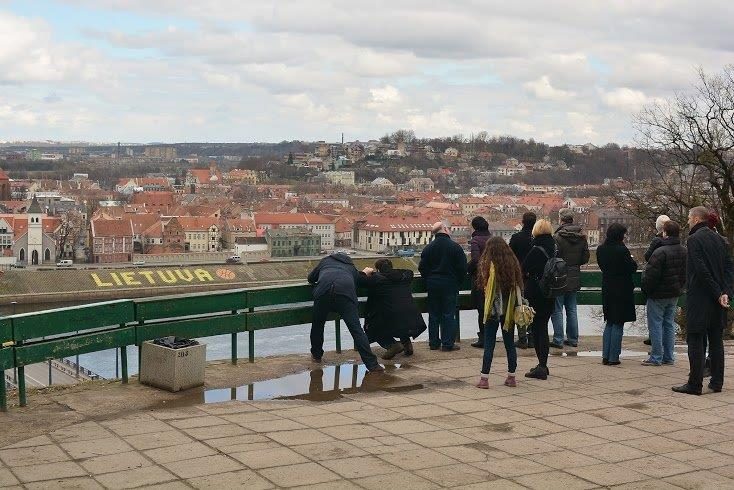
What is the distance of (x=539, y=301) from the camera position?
799 cm

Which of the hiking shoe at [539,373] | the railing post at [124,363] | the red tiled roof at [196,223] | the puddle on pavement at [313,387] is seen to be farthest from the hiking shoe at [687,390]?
the red tiled roof at [196,223]

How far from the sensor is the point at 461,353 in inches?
361

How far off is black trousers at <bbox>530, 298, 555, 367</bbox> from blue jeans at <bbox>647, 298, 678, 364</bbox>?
3.71 feet

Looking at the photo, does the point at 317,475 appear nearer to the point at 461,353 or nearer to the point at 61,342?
the point at 61,342

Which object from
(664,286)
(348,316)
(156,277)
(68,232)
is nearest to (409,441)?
(348,316)

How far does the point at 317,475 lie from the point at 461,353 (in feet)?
13.8

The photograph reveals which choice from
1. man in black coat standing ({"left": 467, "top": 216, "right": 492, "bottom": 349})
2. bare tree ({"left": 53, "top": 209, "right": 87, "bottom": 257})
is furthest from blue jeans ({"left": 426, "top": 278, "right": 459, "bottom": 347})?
bare tree ({"left": 53, "top": 209, "right": 87, "bottom": 257})

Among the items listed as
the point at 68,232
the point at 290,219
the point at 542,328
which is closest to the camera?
the point at 542,328

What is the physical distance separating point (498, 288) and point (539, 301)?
2.01 feet

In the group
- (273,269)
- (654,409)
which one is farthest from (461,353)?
(273,269)

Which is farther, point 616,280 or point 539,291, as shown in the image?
point 616,280

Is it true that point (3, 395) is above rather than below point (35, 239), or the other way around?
above

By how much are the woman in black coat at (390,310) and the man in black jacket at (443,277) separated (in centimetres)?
33

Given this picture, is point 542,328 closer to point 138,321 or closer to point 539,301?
point 539,301
